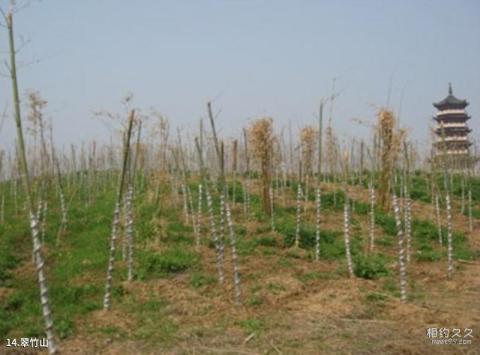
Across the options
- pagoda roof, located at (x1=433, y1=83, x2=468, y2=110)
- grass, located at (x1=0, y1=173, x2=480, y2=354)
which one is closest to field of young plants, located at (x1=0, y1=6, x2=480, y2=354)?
grass, located at (x1=0, y1=173, x2=480, y2=354)

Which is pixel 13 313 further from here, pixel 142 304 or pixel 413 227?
pixel 413 227

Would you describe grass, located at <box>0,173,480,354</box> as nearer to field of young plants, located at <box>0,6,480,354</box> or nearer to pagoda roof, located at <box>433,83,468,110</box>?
field of young plants, located at <box>0,6,480,354</box>

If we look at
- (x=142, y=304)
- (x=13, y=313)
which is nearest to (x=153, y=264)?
(x=142, y=304)

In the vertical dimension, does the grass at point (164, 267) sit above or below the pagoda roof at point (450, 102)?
below

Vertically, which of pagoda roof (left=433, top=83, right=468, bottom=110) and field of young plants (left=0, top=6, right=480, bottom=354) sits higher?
pagoda roof (left=433, top=83, right=468, bottom=110)

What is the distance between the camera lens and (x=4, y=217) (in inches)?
693

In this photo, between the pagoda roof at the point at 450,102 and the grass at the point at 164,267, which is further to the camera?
the pagoda roof at the point at 450,102

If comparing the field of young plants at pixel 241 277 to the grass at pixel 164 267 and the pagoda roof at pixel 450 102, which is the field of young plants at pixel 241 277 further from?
the pagoda roof at pixel 450 102

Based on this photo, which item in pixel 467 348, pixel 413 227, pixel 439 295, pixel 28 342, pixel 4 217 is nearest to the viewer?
pixel 467 348

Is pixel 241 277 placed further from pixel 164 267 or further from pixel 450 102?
pixel 450 102

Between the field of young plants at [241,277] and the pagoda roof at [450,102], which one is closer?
the field of young plants at [241,277]

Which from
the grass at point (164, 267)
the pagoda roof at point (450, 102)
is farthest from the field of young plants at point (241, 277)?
the pagoda roof at point (450, 102)

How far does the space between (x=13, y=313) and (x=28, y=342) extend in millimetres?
1651

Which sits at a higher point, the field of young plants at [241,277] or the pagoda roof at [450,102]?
the pagoda roof at [450,102]
